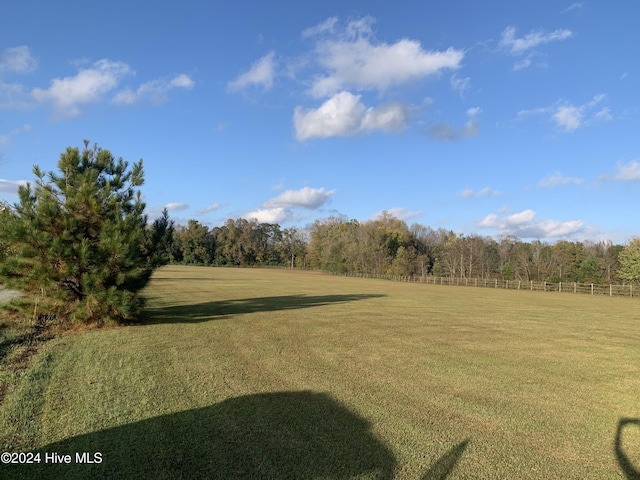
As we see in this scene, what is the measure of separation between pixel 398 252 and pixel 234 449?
73.6m

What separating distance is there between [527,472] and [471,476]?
579 mm

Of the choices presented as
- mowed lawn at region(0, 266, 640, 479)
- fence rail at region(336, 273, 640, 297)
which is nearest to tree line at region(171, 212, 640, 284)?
fence rail at region(336, 273, 640, 297)

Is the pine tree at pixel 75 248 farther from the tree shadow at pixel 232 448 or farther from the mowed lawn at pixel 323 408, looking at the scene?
the tree shadow at pixel 232 448

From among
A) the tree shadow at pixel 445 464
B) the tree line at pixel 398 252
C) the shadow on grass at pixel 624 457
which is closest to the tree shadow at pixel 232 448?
the tree shadow at pixel 445 464

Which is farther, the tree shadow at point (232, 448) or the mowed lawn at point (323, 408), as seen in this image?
A: the mowed lawn at point (323, 408)

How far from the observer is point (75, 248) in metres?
10.6

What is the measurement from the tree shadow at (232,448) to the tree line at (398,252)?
5187 centimetres

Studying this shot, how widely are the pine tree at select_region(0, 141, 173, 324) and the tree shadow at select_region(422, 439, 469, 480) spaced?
373 inches

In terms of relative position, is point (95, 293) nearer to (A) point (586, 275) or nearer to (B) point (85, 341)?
(B) point (85, 341)

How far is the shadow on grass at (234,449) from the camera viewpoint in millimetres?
3600

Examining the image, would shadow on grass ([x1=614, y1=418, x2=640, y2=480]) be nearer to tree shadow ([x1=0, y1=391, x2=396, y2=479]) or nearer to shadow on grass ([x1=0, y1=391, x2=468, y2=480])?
shadow on grass ([x1=0, y1=391, x2=468, y2=480])

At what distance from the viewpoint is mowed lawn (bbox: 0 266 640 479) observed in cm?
382

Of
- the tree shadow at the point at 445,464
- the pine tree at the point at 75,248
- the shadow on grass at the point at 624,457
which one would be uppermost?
the pine tree at the point at 75,248

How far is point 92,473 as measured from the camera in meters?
3.57
